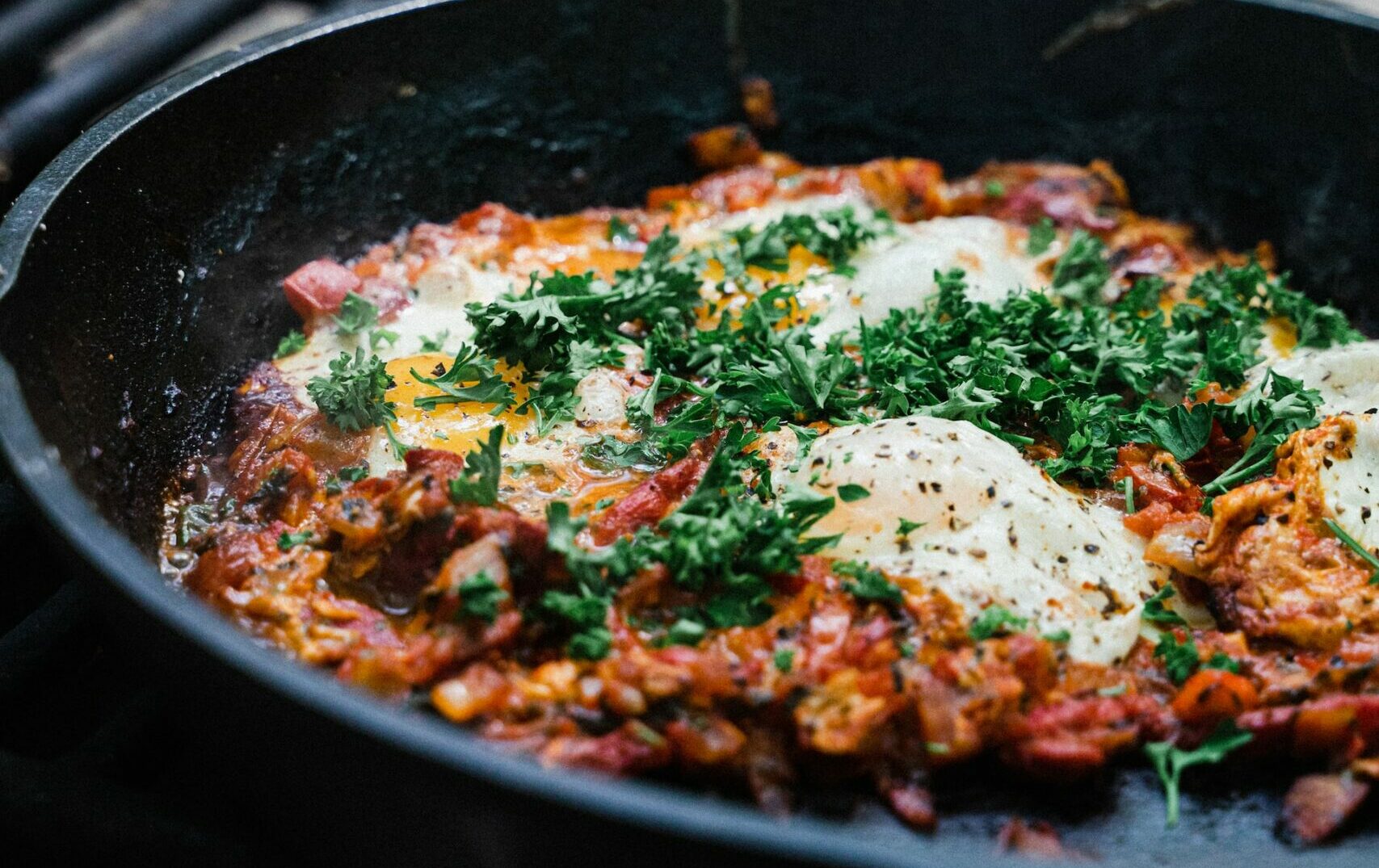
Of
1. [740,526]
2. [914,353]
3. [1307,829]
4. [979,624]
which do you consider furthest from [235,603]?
[1307,829]

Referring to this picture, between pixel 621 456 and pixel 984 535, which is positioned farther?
pixel 621 456

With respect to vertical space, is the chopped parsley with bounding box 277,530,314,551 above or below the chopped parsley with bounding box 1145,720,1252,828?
above

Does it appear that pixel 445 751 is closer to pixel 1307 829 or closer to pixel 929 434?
pixel 929 434

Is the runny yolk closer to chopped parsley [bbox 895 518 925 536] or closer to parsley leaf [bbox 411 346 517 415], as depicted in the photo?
parsley leaf [bbox 411 346 517 415]

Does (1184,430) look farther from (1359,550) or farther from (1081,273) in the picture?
(1081,273)

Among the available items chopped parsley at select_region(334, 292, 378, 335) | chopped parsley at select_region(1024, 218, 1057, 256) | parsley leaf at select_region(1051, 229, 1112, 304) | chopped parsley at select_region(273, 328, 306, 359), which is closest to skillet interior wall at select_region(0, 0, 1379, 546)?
chopped parsley at select_region(273, 328, 306, 359)

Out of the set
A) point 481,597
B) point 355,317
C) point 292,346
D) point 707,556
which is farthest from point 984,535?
point 292,346
